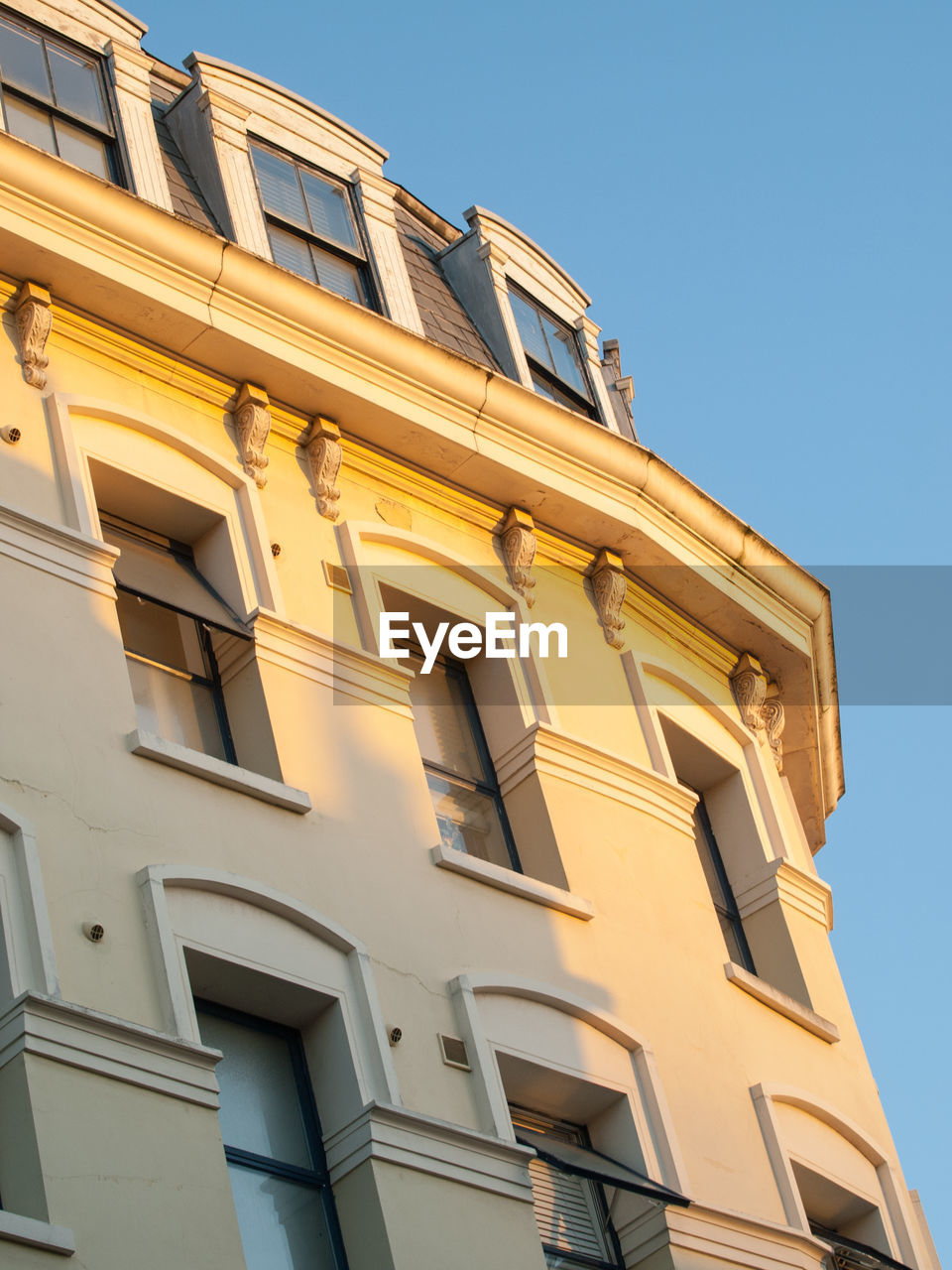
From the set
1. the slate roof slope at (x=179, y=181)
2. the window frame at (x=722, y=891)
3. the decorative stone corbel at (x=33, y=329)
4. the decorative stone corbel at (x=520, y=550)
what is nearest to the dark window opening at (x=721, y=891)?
the window frame at (x=722, y=891)

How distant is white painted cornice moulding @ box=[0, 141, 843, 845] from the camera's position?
12180mm

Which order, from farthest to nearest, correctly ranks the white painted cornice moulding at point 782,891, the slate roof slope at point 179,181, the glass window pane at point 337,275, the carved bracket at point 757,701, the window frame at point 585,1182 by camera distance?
1. the carved bracket at point 757,701
2. the white painted cornice moulding at point 782,891
3. the glass window pane at point 337,275
4. the slate roof slope at point 179,181
5. the window frame at point 585,1182

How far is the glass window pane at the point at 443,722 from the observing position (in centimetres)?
1363

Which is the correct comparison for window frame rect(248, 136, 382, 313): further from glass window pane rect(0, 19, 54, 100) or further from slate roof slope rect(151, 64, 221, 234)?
glass window pane rect(0, 19, 54, 100)

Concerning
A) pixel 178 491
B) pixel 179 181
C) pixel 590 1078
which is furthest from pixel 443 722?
pixel 179 181

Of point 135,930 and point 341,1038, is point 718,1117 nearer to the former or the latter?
point 341,1038

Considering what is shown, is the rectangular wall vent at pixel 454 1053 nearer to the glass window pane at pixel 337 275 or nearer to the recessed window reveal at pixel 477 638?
the recessed window reveal at pixel 477 638

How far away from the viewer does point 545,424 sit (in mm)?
14500

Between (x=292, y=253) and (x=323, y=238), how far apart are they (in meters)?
0.39

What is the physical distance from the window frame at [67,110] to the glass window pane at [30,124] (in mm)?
30

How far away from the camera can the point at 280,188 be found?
1478cm

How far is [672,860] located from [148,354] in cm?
518

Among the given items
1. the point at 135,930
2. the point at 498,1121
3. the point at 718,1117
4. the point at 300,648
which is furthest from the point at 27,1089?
the point at 718,1117

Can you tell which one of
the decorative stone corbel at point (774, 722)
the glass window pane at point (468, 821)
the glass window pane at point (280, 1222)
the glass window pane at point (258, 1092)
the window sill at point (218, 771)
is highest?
the decorative stone corbel at point (774, 722)
